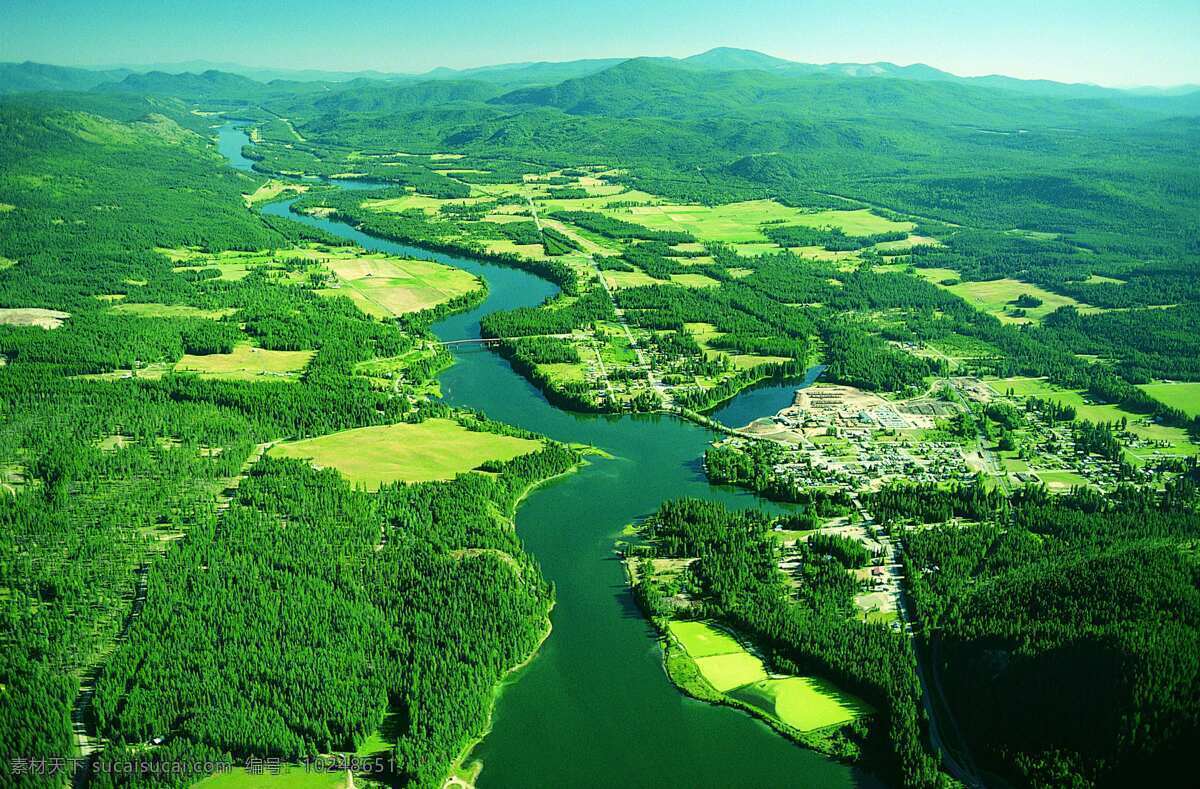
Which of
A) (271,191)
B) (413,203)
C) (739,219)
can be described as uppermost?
(271,191)

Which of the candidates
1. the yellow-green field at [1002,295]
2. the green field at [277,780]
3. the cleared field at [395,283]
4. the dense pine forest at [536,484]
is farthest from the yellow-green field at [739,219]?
the green field at [277,780]

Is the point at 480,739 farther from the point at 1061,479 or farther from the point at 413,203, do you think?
the point at 413,203

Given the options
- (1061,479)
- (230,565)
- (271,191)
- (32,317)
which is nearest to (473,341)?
(32,317)

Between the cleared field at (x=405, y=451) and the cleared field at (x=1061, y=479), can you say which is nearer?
the cleared field at (x=1061, y=479)

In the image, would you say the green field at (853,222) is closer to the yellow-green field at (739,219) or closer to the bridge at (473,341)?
the yellow-green field at (739,219)

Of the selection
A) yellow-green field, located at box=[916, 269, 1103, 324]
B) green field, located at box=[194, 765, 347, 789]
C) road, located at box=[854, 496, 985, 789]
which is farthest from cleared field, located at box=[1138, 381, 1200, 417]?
green field, located at box=[194, 765, 347, 789]

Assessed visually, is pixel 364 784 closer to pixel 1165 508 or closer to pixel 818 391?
pixel 1165 508

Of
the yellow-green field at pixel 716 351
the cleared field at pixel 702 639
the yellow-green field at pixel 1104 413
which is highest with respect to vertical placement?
the yellow-green field at pixel 716 351
